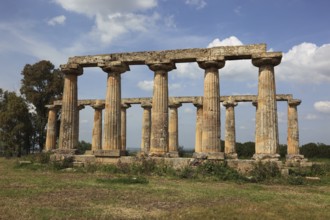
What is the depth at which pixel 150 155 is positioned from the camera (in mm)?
23547

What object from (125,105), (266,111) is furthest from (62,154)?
(125,105)

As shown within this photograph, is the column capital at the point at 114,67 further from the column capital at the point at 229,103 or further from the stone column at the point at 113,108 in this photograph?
the column capital at the point at 229,103

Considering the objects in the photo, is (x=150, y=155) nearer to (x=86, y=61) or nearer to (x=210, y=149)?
(x=210, y=149)

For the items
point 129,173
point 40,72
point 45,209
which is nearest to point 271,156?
point 129,173

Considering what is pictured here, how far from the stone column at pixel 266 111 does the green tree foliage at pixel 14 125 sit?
120 feet

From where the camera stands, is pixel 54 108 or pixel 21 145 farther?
pixel 21 145

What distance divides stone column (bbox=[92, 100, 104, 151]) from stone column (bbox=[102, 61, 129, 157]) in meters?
9.84

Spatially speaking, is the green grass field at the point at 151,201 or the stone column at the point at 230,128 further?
the stone column at the point at 230,128

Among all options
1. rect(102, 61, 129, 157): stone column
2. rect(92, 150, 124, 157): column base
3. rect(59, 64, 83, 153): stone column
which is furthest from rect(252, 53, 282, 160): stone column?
rect(59, 64, 83, 153): stone column

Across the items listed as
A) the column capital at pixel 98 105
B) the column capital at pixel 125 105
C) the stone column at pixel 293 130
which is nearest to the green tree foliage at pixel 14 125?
the column capital at pixel 98 105

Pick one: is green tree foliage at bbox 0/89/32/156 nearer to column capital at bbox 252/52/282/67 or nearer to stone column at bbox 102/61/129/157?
stone column at bbox 102/61/129/157

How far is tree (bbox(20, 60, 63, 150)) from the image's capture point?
4956cm

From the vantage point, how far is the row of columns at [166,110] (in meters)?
21.7

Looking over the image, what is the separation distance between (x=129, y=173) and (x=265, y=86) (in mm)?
10594
